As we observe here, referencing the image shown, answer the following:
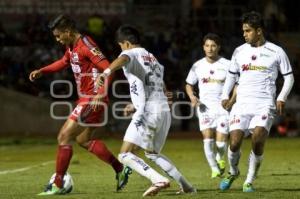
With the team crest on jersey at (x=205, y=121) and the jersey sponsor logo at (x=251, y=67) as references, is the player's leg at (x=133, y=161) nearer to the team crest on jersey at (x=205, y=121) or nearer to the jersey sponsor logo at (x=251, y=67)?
the jersey sponsor logo at (x=251, y=67)

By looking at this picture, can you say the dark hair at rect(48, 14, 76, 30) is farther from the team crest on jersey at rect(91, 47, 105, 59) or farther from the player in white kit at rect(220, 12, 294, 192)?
the player in white kit at rect(220, 12, 294, 192)

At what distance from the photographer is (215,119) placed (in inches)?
641

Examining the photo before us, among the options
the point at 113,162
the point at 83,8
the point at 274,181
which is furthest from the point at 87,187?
the point at 83,8

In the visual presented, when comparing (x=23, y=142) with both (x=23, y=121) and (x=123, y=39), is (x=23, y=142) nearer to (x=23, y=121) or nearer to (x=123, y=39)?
(x=23, y=121)

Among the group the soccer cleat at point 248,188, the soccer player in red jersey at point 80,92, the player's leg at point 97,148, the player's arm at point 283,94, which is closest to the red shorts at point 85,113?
the soccer player in red jersey at point 80,92

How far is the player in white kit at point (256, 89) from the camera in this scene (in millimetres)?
12461

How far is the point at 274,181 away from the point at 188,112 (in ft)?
48.6

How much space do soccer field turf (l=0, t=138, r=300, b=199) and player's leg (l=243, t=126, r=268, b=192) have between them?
0.17m

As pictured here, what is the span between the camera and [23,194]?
40.7 ft

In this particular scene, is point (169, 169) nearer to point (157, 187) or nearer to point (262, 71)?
point (157, 187)

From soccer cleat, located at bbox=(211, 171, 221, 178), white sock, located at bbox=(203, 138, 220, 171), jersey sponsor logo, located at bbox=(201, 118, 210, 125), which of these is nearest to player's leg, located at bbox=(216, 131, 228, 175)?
white sock, located at bbox=(203, 138, 220, 171)

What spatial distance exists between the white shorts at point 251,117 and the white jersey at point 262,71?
0.09 metres

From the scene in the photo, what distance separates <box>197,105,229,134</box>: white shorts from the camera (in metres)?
16.2

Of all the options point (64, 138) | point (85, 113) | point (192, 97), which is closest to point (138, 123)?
point (85, 113)
